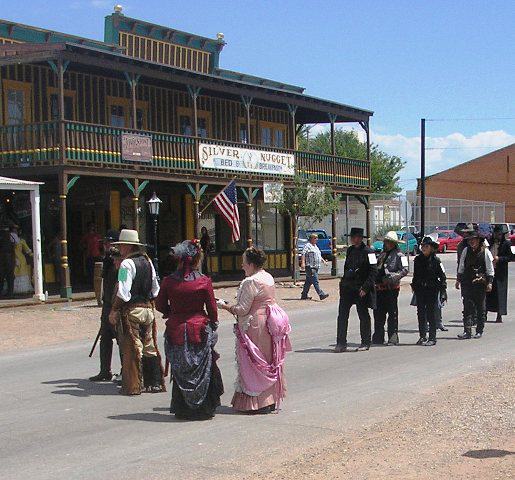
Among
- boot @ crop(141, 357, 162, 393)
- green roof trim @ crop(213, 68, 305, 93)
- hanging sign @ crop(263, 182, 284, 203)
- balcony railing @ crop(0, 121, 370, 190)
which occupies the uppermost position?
green roof trim @ crop(213, 68, 305, 93)

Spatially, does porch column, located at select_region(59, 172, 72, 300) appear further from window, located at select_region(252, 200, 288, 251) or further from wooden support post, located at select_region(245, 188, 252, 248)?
window, located at select_region(252, 200, 288, 251)

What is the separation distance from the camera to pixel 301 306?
2223cm

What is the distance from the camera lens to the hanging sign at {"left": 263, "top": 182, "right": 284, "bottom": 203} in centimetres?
2828

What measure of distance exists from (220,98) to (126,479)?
2496cm

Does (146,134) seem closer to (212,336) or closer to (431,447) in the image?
(212,336)

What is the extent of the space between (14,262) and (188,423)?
Result: 15.2m

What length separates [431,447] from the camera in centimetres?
723

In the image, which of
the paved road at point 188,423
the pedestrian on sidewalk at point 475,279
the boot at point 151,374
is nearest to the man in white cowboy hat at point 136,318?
the boot at point 151,374

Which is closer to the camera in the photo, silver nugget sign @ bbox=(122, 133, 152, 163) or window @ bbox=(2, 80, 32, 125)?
silver nugget sign @ bbox=(122, 133, 152, 163)

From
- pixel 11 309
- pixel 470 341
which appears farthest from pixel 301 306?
pixel 470 341

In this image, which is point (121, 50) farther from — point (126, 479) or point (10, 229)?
point (126, 479)

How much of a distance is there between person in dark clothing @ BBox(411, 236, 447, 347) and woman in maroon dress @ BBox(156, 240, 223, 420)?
19.5ft

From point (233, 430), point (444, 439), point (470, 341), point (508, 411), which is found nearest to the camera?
point (444, 439)

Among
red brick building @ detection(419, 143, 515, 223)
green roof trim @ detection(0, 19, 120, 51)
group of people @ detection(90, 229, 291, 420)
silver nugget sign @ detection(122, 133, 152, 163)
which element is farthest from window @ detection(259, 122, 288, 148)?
red brick building @ detection(419, 143, 515, 223)
